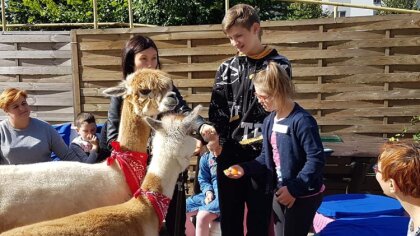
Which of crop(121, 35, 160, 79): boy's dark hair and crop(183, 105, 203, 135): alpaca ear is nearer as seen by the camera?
crop(183, 105, 203, 135): alpaca ear

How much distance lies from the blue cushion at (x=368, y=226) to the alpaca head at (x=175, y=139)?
1640mm

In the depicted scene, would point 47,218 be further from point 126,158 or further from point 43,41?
point 43,41

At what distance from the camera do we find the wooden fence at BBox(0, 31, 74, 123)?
22.3 ft

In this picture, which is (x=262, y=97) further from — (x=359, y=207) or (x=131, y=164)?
(x=359, y=207)

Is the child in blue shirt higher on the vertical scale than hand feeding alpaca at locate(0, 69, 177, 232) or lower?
lower

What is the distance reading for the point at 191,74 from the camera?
6410mm

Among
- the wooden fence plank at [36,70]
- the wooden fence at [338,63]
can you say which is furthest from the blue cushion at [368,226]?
the wooden fence plank at [36,70]

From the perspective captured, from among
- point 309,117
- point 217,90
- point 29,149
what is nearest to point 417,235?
point 309,117

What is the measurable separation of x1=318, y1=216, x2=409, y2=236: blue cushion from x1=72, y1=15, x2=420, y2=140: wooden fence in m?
2.48

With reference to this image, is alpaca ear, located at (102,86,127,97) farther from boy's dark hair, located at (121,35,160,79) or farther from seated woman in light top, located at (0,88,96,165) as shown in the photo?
seated woman in light top, located at (0,88,96,165)

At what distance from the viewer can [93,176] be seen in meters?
2.74

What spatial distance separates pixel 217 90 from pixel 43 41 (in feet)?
14.7

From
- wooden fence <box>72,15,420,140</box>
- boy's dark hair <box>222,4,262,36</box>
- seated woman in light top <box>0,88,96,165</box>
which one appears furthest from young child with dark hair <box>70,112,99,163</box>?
boy's dark hair <box>222,4,262,36</box>

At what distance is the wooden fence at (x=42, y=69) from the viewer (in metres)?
6.79
